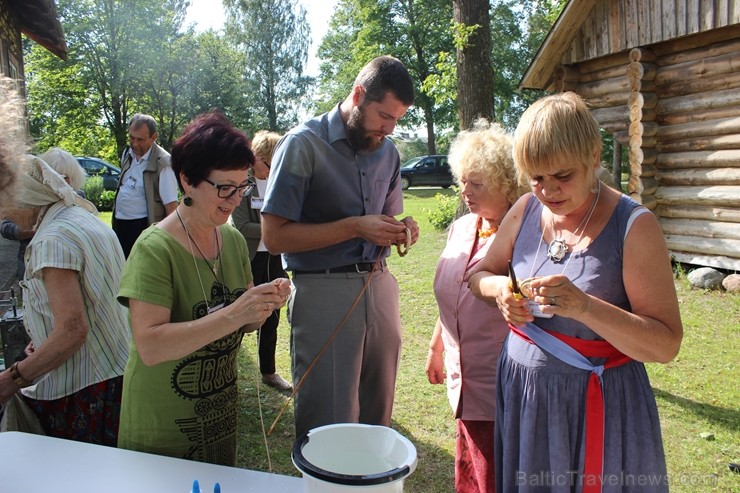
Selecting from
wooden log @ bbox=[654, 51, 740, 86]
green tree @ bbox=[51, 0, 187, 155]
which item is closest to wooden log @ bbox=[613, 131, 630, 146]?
wooden log @ bbox=[654, 51, 740, 86]

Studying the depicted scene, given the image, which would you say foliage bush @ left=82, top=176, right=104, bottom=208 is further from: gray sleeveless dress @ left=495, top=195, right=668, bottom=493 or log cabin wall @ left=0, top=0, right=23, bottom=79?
gray sleeveless dress @ left=495, top=195, right=668, bottom=493

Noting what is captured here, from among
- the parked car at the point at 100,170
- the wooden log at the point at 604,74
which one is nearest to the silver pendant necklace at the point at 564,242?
the wooden log at the point at 604,74

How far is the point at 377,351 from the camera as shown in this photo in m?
2.62

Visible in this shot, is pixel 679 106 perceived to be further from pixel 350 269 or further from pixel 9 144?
pixel 9 144

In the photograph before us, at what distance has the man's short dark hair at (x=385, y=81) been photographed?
242 cm

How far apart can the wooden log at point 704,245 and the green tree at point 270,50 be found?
100ft

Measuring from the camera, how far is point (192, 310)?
185 centimetres

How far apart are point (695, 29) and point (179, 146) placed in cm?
729

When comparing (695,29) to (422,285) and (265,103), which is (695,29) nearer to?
(422,285)

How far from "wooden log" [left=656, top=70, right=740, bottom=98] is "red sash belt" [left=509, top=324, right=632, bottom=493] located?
696cm

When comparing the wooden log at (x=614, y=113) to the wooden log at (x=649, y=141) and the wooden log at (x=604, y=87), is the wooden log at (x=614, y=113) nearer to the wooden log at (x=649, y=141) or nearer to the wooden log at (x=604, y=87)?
the wooden log at (x=604, y=87)

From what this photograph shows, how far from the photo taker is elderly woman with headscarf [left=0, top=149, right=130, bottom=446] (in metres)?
2.05

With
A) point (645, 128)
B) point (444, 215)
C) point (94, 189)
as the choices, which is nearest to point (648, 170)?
point (645, 128)

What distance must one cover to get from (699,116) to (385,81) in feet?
22.4
